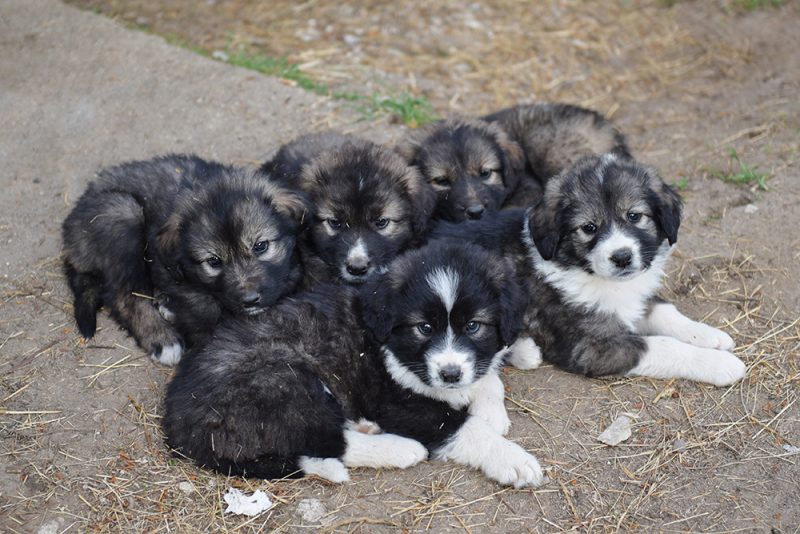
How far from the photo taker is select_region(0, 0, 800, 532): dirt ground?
384 centimetres

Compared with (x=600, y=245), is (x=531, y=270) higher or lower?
lower

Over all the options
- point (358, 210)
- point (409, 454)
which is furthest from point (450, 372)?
point (358, 210)

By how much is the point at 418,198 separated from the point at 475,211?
46 centimetres

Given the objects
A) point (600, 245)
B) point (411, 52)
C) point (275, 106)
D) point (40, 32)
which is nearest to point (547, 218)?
point (600, 245)

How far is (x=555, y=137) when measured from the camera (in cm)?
610

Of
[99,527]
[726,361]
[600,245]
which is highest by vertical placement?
[600,245]

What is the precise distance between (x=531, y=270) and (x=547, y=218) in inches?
14.1

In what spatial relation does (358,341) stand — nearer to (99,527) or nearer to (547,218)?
(547,218)

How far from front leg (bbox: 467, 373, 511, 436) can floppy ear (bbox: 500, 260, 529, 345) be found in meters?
0.32

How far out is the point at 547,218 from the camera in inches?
177

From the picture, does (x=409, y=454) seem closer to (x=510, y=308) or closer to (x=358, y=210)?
(x=510, y=308)

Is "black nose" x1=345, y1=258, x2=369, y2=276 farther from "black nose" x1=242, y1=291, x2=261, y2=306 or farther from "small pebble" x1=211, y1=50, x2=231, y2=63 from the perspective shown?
"small pebble" x1=211, y1=50, x2=231, y2=63

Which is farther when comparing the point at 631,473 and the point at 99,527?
the point at 631,473

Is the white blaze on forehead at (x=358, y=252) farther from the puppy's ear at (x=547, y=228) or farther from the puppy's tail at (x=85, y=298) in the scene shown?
the puppy's tail at (x=85, y=298)
